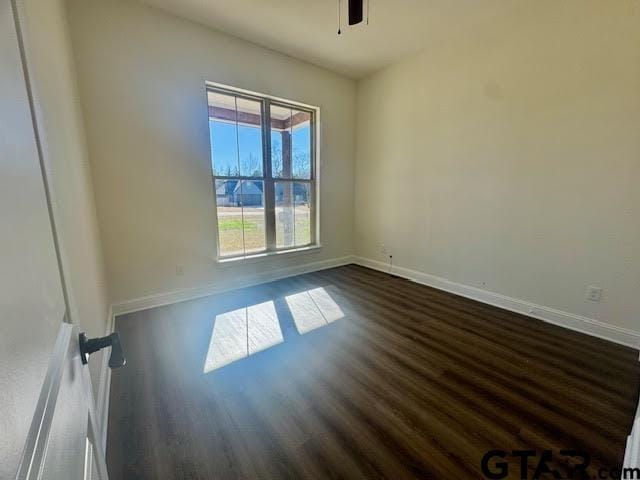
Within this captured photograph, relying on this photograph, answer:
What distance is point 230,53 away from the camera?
10.0ft

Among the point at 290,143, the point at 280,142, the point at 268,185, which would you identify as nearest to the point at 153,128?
the point at 268,185

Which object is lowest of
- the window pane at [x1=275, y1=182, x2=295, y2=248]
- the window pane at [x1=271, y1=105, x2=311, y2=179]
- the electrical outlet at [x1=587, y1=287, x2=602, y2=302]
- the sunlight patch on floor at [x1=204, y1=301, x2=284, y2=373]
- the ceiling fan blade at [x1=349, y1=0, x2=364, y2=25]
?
the sunlight patch on floor at [x1=204, y1=301, x2=284, y2=373]

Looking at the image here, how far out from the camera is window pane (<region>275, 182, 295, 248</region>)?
3783 mm

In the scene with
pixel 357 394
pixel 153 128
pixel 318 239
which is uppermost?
pixel 153 128

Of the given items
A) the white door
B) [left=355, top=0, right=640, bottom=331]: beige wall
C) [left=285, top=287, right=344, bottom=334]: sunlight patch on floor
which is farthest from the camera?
[left=285, top=287, right=344, bottom=334]: sunlight patch on floor

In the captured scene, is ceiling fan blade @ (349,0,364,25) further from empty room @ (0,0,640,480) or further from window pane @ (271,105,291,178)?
window pane @ (271,105,291,178)

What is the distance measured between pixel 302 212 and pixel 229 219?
1.12 m

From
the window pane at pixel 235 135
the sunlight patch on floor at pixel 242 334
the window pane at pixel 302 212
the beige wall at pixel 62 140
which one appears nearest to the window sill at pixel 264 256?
the window pane at pixel 302 212

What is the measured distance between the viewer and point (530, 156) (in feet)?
8.48

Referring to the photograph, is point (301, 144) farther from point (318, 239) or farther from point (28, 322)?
point (28, 322)

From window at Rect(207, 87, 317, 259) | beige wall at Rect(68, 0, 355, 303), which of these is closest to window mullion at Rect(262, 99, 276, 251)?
window at Rect(207, 87, 317, 259)

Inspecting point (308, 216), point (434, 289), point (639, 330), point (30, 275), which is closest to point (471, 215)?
point (434, 289)

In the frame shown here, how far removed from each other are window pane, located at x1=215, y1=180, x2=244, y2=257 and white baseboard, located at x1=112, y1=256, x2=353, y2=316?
40 centimetres

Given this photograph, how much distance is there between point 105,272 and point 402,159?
3633mm
